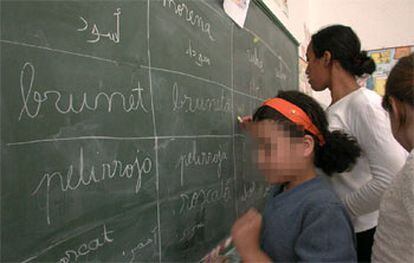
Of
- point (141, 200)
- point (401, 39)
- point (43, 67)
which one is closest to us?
point (43, 67)

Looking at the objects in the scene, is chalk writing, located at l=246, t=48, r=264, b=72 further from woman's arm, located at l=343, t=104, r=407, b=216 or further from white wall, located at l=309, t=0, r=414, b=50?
white wall, located at l=309, t=0, r=414, b=50

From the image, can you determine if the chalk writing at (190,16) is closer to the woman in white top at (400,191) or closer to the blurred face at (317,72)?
the blurred face at (317,72)

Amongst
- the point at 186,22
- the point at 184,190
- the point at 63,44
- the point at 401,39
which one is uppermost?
the point at 401,39

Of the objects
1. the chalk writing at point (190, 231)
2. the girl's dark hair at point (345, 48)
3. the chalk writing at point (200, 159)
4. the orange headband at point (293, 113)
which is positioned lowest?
the chalk writing at point (190, 231)

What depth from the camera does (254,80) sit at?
5.57 feet

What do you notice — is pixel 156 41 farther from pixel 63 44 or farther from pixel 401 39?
pixel 401 39

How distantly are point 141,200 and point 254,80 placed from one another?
1.00m

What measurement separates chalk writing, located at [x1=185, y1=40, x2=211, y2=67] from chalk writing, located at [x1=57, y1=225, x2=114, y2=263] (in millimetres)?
627

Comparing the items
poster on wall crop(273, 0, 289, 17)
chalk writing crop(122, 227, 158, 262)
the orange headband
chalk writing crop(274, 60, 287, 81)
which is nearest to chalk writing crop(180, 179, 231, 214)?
chalk writing crop(122, 227, 158, 262)

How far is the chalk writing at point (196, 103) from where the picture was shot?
3.47 ft

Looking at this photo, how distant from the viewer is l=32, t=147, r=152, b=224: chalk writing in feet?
2.24

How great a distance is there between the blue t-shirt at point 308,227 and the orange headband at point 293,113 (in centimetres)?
16

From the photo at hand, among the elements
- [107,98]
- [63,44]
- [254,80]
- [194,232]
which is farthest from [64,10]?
[254,80]

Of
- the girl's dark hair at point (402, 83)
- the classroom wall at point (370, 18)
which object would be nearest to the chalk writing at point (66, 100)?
the girl's dark hair at point (402, 83)
